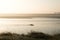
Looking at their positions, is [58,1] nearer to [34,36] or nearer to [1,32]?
[34,36]

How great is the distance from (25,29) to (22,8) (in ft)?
0.50

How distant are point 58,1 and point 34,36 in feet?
1.06

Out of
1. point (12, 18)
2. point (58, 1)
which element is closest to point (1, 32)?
point (12, 18)

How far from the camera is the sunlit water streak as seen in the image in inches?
34.2

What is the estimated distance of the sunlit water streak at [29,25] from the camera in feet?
2.85

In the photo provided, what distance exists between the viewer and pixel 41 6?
2.93 feet

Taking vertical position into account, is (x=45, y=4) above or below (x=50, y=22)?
above

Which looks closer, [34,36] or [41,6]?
[34,36]

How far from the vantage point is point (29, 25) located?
88 centimetres

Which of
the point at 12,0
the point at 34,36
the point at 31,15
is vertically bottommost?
the point at 34,36

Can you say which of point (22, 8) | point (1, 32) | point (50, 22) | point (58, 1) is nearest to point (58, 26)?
point (50, 22)

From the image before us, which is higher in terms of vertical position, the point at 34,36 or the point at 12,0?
the point at 12,0

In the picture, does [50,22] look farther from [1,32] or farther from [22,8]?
[1,32]

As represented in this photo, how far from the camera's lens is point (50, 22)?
2.88 feet
